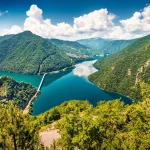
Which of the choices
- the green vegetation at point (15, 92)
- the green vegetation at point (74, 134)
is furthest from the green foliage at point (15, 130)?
the green vegetation at point (15, 92)

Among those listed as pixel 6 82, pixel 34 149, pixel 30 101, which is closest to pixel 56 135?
pixel 34 149

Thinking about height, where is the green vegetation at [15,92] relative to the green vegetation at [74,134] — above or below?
below

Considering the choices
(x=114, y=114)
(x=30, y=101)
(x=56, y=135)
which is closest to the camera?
(x=114, y=114)

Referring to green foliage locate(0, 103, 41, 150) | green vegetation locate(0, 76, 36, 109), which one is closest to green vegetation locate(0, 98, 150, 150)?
green foliage locate(0, 103, 41, 150)

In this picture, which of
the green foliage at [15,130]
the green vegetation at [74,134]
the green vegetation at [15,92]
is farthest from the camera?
the green vegetation at [15,92]

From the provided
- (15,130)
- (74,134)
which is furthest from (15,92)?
(15,130)

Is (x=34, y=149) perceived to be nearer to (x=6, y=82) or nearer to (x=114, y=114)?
(x=114, y=114)

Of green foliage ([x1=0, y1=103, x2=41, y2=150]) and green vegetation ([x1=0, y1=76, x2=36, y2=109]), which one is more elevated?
green foliage ([x1=0, y1=103, x2=41, y2=150])

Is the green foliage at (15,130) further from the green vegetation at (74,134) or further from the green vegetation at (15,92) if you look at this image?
the green vegetation at (15,92)

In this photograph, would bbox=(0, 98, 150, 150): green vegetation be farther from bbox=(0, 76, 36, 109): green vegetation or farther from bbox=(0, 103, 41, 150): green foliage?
bbox=(0, 76, 36, 109): green vegetation
